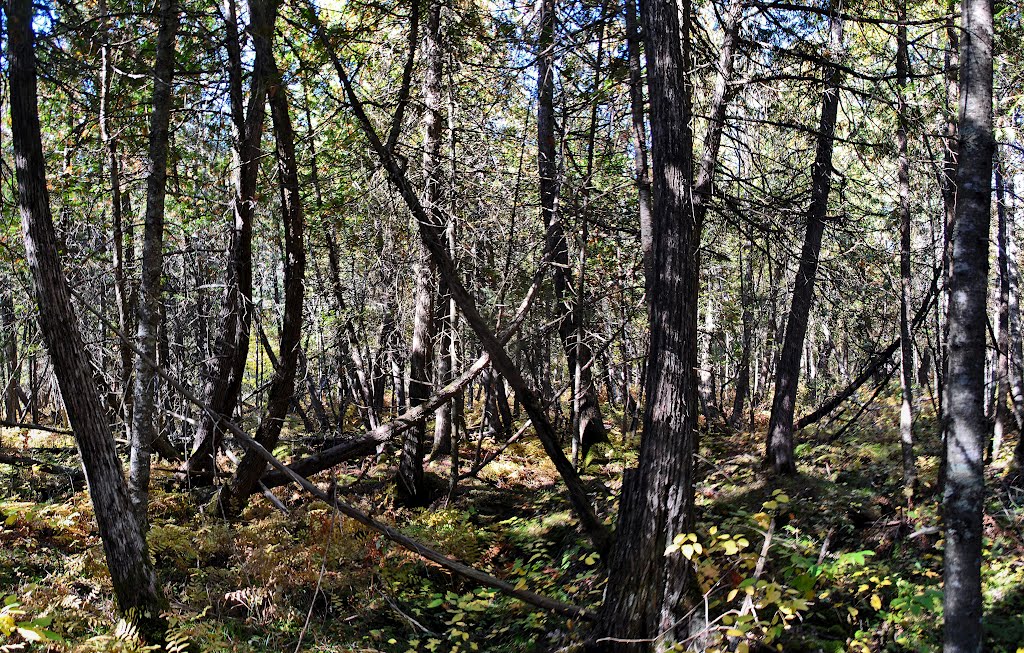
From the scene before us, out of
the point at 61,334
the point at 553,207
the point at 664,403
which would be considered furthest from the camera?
the point at 553,207

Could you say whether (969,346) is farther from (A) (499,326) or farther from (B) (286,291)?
(B) (286,291)

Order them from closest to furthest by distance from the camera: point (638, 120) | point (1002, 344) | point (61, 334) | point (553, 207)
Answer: point (61, 334), point (638, 120), point (553, 207), point (1002, 344)

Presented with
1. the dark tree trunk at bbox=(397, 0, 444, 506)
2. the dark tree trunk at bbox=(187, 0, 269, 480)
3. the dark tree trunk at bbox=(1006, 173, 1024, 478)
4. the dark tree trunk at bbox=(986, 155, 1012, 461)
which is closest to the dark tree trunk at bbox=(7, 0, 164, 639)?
the dark tree trunk at bbox=(187, 0, 269, 480)

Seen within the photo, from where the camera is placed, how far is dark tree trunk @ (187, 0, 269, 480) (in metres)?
7.04

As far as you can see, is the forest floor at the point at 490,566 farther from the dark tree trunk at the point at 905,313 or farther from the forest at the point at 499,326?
the dark tree trunk at the point at 905,313

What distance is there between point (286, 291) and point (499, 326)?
102 inches

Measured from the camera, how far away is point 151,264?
531cm

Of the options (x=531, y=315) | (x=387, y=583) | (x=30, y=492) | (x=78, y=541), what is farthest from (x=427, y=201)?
(x=30, y=492)

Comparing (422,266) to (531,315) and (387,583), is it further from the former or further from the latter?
(387,583)

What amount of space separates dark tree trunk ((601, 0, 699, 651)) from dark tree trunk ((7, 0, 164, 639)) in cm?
351

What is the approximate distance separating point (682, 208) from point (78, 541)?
6.92 metres

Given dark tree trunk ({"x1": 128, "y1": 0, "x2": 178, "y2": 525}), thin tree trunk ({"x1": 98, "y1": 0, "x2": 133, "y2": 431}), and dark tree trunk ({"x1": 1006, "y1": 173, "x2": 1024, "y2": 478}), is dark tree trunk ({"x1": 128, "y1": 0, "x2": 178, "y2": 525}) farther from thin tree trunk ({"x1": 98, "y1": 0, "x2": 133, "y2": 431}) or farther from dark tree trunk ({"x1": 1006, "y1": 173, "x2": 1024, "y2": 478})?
dark tree trunk ({"x1": 1006, "y1": 173, "x2": 1024, "y2": 478})

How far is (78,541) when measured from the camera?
6.93 meters

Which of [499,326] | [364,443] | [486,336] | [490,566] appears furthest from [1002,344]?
[364,443]
